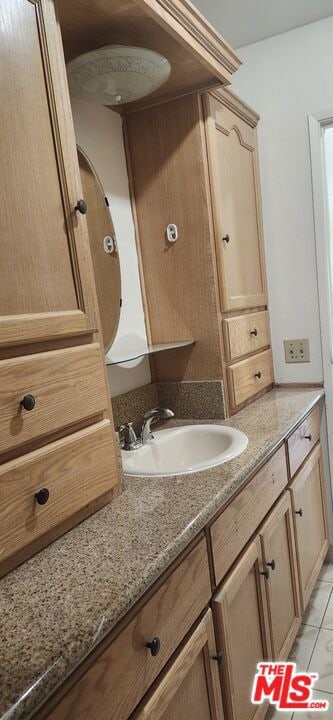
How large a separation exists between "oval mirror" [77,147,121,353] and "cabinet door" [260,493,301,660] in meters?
0.74

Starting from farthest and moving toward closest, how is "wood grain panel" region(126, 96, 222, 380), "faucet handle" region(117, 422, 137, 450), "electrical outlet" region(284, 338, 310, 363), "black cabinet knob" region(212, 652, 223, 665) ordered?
1. "electrical outlet" region(284, 338, 310, 363)
2. "wood grain panel" region(126, 96, 222, 380)
3. "faucet handle" region(117, 422, 137, 450)
4. "black cabinet knob" region(212, 652, 223, 665)

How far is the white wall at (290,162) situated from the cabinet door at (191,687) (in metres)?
1.30

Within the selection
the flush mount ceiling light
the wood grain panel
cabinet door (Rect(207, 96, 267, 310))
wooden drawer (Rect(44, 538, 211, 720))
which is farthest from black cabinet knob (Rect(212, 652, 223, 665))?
the flush mount ceiling light

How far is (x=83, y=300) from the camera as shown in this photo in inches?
36.9

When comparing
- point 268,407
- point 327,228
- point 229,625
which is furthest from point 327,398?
point 229,625

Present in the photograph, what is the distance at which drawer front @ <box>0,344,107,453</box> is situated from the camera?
2.48ft

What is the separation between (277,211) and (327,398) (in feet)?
2.69

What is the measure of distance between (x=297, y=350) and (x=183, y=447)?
2.58 feet

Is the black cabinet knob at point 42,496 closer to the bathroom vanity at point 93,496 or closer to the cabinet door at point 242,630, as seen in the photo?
the bathroom vanity at point 93,496

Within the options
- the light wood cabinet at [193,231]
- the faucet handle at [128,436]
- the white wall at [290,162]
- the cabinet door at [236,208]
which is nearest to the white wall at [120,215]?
the light wood cabinet at [193,231]

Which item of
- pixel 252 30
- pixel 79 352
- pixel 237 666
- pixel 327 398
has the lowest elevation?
pixel 237 666

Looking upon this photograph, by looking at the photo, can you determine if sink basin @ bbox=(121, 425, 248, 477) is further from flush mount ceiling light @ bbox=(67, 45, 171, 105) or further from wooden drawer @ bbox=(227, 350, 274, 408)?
flush mount ceiling light @ bbox=(67, 45, 171, 105)

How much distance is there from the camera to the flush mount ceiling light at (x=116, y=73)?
1.18 meters

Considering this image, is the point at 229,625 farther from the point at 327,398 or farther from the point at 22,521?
the point at 327,398
